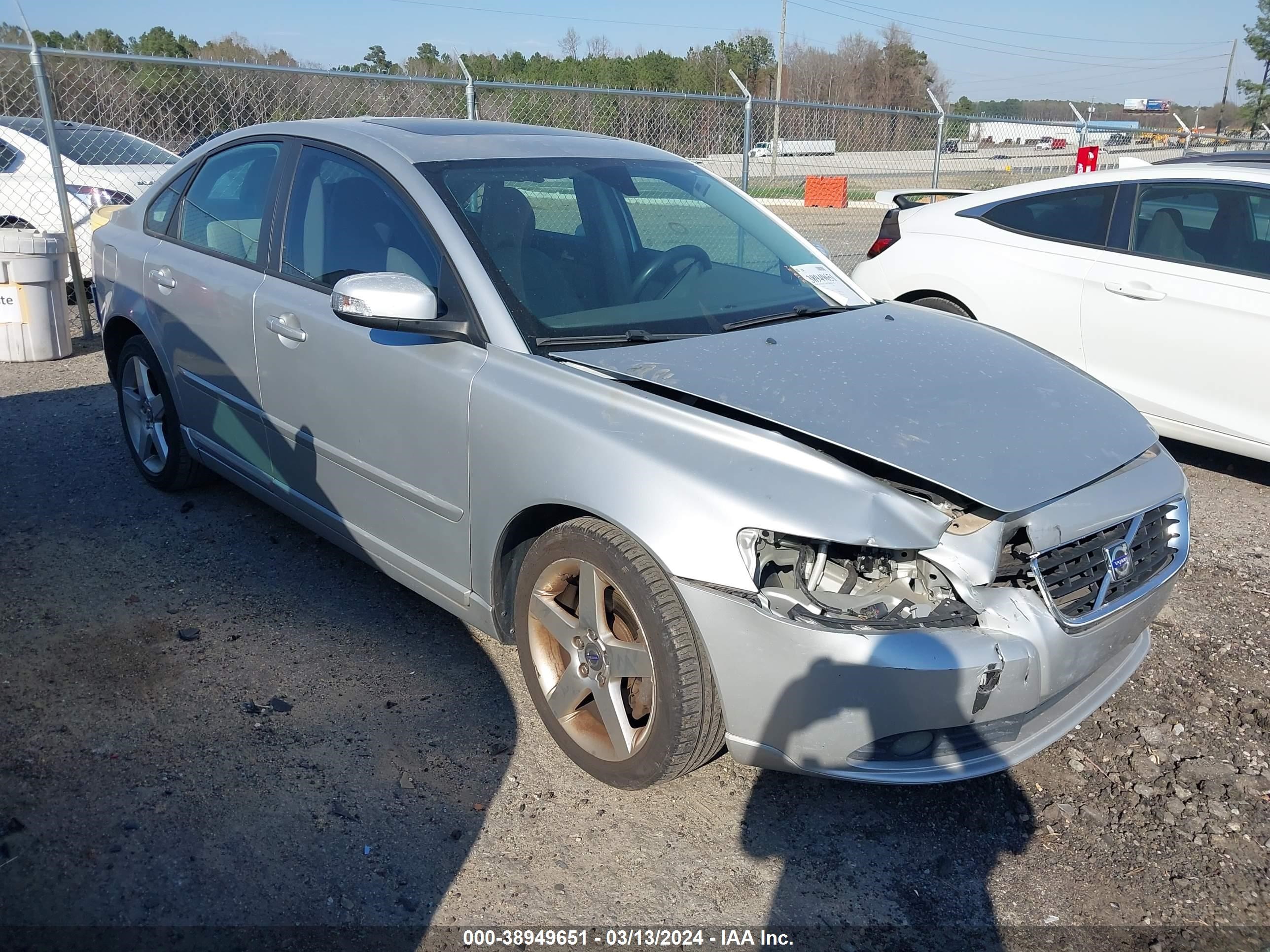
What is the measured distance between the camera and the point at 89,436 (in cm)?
569

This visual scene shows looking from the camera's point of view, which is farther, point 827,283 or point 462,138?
point 827,283

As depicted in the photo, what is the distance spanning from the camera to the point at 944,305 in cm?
611

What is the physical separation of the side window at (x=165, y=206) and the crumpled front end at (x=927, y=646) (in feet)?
11.0

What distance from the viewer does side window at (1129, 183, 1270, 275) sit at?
5055mm

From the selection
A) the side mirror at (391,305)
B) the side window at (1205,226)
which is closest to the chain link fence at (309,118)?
the side window at (1205,226)

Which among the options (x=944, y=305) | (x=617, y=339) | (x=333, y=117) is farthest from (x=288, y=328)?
(x=944, y=305)

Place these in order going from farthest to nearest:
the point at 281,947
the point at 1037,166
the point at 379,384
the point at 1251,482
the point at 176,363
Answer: the point at 1037,166, the point at 1251,482, the point at 176,363, the point at 379,384, the point at 281,947

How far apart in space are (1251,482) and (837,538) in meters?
4.22

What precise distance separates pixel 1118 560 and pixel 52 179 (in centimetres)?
857

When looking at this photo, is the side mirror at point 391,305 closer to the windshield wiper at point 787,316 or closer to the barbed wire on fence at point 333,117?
the windshield wiper at point 787,316

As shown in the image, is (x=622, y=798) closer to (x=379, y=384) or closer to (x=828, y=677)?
(x=828, y=677)

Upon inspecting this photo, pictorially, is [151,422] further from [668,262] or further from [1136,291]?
[1136,291]

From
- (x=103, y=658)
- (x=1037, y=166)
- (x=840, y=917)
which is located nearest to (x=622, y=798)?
(x=840, y=917)

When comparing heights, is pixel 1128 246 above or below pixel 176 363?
above
